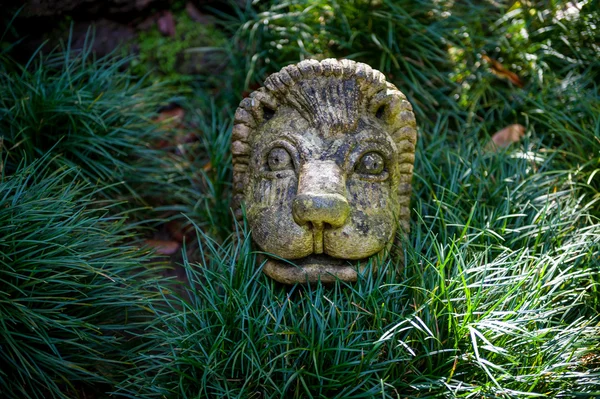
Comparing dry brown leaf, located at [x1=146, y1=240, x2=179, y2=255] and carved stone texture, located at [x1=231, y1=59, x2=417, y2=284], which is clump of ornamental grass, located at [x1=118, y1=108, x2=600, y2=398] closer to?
carved stone texture, located at [x1=231, y1=59, x2=417, y2=284]

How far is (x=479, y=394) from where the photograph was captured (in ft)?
9.09

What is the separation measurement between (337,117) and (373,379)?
1197mm

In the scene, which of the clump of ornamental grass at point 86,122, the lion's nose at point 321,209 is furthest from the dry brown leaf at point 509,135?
the clump of ornamental grass at point 86,122

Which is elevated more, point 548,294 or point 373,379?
point 548,294

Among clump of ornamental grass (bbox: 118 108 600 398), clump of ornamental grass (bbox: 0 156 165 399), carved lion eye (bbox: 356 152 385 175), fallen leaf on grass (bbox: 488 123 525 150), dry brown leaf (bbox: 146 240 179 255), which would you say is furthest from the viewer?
fallen leaf on grass (bbox: 488 123 525 150)

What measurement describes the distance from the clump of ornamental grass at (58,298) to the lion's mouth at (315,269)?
703 mm

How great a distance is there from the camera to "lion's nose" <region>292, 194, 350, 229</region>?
2.85 meters

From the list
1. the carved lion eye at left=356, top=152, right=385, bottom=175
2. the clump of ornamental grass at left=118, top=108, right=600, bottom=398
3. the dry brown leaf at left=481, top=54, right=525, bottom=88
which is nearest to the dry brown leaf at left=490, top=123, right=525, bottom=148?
the dry brown leaf at left=481, top=54, right=525, bottom=88

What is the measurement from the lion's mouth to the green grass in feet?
0.23

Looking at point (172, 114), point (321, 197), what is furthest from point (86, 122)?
point (321, 197)

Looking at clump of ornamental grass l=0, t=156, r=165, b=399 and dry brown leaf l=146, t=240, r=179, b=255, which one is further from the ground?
clump of ornamental grass l=0, t=156, r=165, b=399

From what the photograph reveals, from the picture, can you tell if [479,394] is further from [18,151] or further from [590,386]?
[18,151]

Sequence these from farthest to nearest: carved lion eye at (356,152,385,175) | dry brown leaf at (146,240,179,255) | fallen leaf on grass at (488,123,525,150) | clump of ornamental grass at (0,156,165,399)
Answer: fallen leaf on grass at (488,123,525,150) → dry brown leaf at (146,240,179,255) → carved lion eye at (356,152,385,175) → clump of ornamental grass at (0,156,165,399)


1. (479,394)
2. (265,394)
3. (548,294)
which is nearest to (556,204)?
(548,294)
